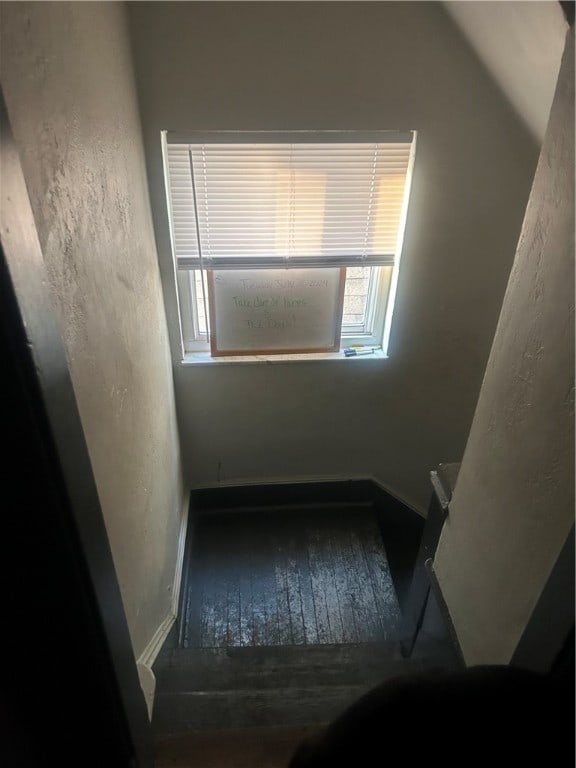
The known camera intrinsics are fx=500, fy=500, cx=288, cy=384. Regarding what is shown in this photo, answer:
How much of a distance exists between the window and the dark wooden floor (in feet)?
4.14

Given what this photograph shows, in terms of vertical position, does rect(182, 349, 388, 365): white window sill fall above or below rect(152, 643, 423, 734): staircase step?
above

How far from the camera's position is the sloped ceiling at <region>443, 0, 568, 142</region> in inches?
45.7

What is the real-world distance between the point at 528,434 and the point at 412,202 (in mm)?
1330

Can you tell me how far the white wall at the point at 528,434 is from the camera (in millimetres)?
834

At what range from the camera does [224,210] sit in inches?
78.6

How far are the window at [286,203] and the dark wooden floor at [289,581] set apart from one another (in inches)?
49.7

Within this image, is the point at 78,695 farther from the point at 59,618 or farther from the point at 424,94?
the point at 424,94

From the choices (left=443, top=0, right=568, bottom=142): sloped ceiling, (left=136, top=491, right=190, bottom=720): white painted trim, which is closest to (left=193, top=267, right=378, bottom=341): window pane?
(left=443, top=0, right=568, bottom=142): sloped ceiling

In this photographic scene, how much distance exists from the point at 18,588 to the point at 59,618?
9 cm

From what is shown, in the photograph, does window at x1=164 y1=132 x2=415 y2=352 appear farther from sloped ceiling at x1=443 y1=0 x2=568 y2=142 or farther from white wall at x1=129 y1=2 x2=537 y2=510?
sloped ceiling at x1=443 y1=0 x2=568 y2=142

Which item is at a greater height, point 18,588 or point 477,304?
point 477,304

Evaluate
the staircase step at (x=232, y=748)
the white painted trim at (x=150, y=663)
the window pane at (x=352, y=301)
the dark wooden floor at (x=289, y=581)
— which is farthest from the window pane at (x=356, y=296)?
the staircase step at (x=232, y=748)

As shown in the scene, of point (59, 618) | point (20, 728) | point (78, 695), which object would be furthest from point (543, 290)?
point (20, 728)

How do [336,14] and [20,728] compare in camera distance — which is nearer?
[20,728]
